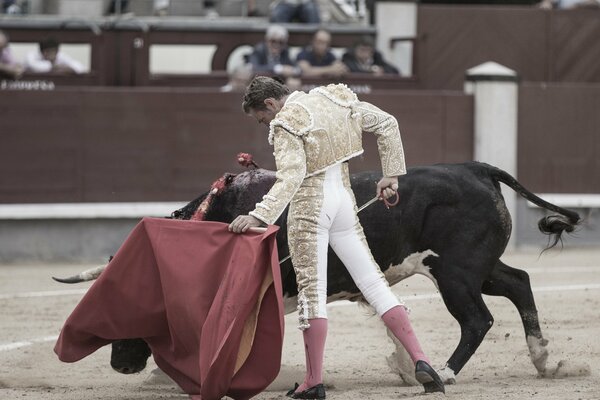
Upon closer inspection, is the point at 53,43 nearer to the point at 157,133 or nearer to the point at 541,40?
the point at 157,133

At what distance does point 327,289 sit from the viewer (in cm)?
512

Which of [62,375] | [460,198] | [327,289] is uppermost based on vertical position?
[460,198]

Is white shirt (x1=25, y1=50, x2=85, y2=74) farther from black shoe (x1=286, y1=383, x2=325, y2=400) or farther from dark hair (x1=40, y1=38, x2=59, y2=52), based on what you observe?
black shoe (x1=286, y1=383, x2=325, y2=400)

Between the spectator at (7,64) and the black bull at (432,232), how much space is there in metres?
4.94

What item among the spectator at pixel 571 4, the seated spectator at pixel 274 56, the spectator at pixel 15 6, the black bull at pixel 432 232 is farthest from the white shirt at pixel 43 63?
the black bull at pixel 432 232

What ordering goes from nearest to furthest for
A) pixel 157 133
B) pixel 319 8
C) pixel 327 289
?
pixel 327 289, pixel 157 133, pixel 319 8

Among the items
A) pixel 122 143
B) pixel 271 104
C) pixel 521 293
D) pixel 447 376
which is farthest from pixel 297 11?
pixel 271 104

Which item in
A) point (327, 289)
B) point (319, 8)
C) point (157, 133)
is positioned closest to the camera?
point (327, 289)

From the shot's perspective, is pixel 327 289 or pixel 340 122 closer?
pixel 340 122

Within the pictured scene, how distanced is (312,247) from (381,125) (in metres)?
0.49

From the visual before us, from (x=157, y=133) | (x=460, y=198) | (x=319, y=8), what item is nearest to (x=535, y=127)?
(x=319, y=8)

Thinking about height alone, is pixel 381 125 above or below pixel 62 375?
above

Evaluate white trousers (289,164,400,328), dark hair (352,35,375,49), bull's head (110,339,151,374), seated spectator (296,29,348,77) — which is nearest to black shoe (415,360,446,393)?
white trousers (289,164,400,328)

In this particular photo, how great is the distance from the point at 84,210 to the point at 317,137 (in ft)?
18.0
